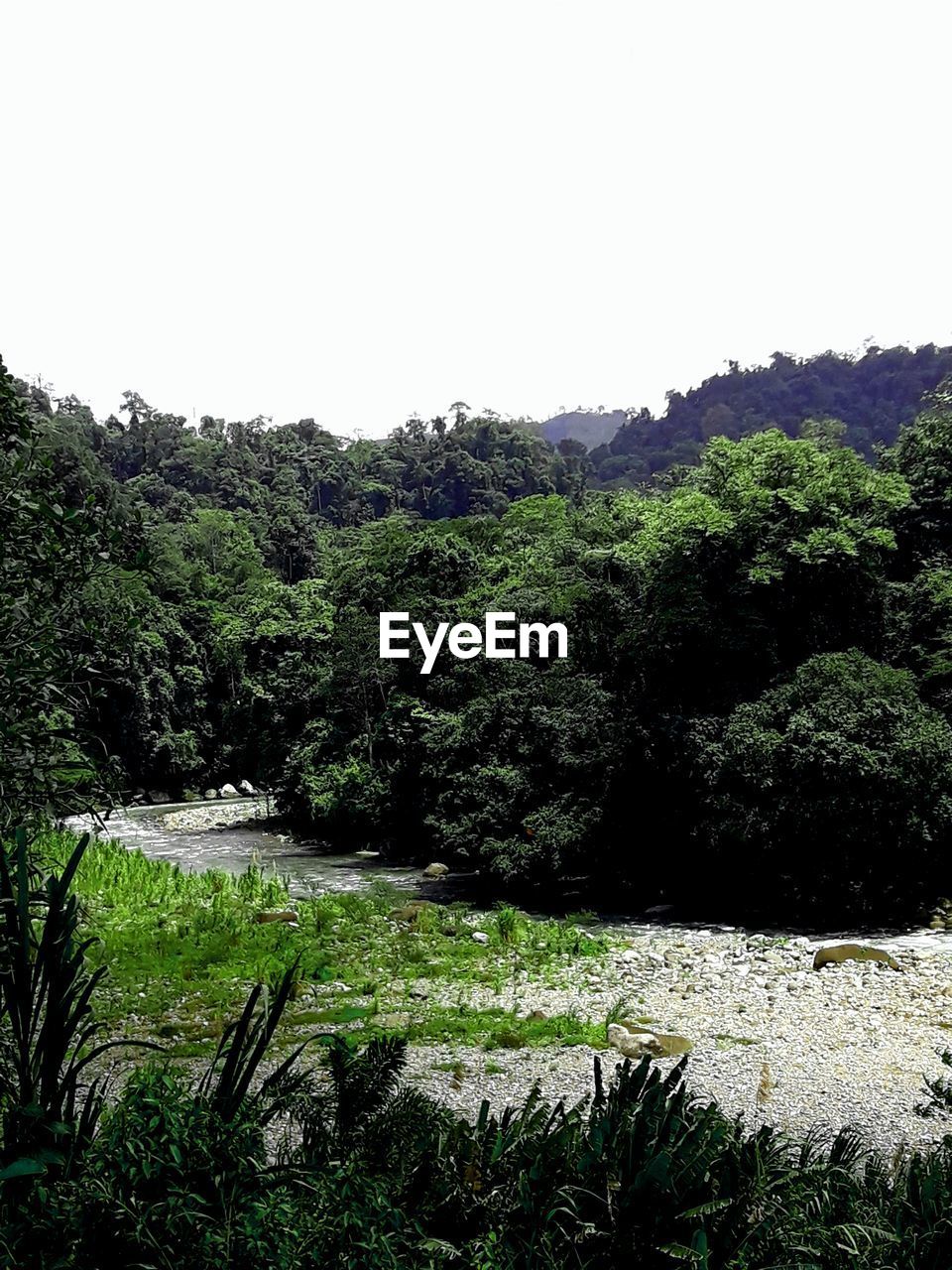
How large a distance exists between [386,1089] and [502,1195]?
2.13 feet

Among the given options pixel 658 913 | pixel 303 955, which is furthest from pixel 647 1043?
pixel 658 913

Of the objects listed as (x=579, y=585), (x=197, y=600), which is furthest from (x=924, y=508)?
(x=197, y=600)

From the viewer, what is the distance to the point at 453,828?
14953mm

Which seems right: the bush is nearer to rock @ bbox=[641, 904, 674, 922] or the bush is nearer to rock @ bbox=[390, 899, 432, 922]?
rock @ bbox=[641, 904, 674, 922]

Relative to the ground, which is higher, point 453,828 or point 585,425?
point 585,425

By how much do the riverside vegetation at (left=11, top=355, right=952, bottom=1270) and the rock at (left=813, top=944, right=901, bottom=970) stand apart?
37 cm

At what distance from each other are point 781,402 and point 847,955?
9120 cm

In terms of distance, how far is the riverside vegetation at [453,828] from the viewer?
2.85 meters

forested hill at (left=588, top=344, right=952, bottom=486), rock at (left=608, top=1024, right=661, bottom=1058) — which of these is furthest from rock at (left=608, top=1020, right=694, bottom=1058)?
forested hill at (left=588, top=344, right=952, bottom=486)

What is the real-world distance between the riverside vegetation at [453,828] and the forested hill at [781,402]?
56947 mm

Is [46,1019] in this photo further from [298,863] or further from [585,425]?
[585,425]

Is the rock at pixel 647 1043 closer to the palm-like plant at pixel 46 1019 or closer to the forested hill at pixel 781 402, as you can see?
the palm-like plant at pixel 46 1019

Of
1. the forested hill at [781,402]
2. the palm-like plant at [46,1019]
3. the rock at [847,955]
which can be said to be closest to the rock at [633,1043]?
the rock at [847,955]

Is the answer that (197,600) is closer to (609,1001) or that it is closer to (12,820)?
(609,1001)
